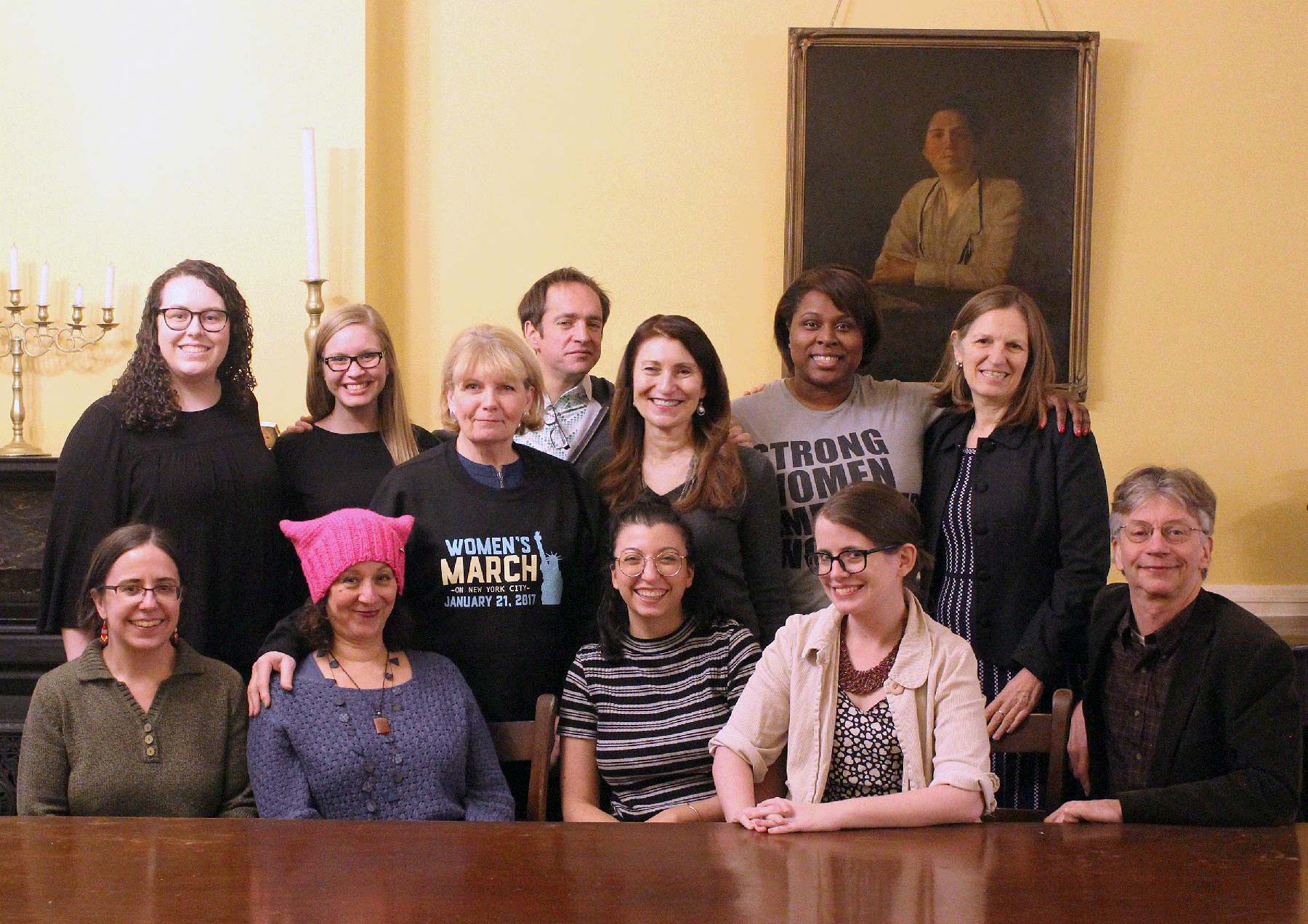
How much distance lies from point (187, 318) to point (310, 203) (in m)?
1.34

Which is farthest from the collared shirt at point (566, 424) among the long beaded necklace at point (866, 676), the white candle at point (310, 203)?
the white candle at point (310, 203)

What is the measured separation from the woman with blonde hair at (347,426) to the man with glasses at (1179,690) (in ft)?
4.68

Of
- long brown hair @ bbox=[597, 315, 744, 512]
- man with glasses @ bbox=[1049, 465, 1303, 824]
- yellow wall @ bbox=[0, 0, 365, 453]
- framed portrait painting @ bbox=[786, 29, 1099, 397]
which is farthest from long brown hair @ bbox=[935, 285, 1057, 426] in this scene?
yellow wall @ bbox=[0, 0, 365, 453]

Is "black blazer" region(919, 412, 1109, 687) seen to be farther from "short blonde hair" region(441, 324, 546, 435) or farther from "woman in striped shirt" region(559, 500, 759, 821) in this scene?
"short blonde hair" region(441, 324, 546, 435)

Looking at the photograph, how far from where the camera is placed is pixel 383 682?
7.31 feet

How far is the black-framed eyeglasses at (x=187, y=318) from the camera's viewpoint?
8.02ft

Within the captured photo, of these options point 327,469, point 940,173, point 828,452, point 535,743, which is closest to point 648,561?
point 535,743

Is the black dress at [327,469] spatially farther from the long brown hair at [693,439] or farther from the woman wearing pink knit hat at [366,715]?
the long brown hair at [693,439]

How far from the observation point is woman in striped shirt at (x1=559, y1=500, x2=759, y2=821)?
88.4 inches

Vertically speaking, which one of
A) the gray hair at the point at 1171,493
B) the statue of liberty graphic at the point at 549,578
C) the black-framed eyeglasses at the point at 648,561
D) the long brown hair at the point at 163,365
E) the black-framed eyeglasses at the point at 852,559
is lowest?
the statue of liberty graphic at the point at 549,578

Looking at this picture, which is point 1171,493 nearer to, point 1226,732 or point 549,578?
point 1226,732

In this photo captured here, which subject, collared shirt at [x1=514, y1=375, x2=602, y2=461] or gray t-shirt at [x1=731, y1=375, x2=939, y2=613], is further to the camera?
collared shirt at [x1=514, y1=375, x2=602, y2=461]

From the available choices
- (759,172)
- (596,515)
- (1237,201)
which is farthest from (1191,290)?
(596,515)

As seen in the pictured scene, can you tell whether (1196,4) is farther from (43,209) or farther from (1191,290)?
(43,209)
